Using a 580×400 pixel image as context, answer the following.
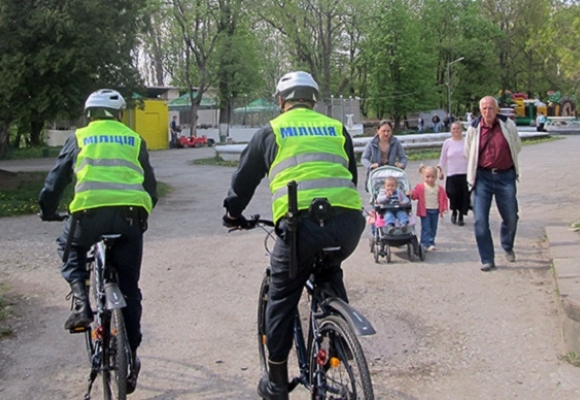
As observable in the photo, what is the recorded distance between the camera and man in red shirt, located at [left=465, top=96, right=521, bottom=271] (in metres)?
8.12

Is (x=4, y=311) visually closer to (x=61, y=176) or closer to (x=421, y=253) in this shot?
(x=61, y=176)

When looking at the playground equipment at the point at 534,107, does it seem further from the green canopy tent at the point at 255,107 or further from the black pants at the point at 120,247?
the black pants at the point at 120,247

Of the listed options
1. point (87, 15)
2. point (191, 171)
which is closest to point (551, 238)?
point (87, 15)

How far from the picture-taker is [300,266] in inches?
152

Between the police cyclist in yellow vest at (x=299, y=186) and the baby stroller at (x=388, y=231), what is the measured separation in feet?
15.7

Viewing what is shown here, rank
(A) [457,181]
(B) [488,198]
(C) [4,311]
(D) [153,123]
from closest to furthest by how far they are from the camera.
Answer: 1. (C) [4,311]
2. (B) [488,198]
3. (A) [457,181]
4. (D) [153,123]

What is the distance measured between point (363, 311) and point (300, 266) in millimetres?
3125

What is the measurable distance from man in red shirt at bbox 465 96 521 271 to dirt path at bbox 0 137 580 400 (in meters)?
0.56

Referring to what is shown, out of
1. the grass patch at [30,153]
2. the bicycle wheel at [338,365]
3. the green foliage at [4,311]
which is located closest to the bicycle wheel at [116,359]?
the bicycle wheel at [338,365]

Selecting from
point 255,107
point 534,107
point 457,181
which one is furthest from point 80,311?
point 534,107

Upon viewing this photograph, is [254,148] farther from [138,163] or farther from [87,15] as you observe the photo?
[87,15]

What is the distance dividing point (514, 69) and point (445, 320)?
68.6m

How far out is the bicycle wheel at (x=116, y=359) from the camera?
4.25 m

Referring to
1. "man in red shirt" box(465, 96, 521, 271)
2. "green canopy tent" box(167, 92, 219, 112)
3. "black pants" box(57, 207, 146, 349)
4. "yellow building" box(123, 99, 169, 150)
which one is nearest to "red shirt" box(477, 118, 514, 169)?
"man in red shirt" box(465, 96, 521, 271)
